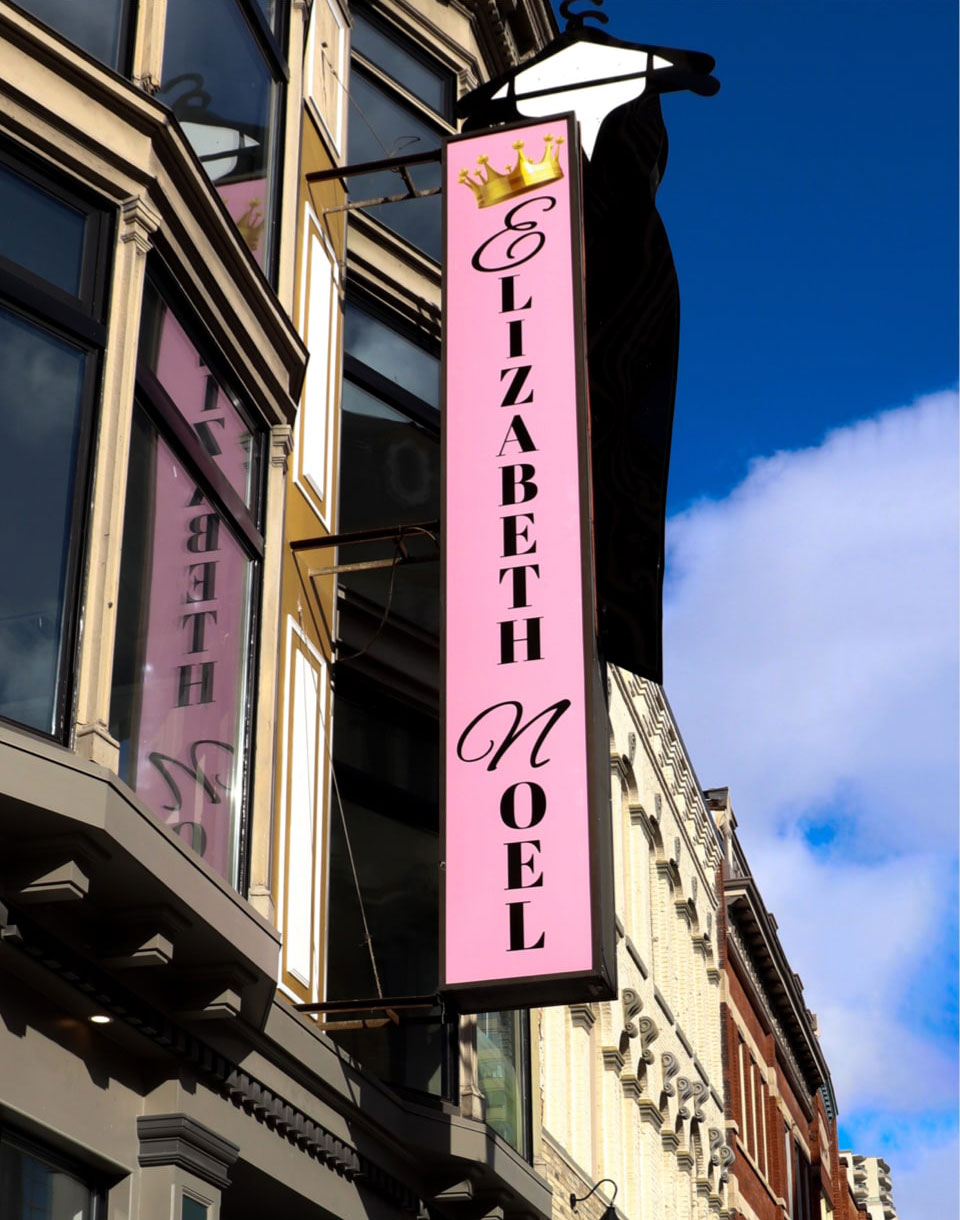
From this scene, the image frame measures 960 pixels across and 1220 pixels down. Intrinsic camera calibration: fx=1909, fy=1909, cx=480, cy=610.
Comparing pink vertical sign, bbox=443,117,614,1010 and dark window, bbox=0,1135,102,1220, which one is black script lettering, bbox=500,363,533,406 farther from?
dark window, bbox=0,1135,102,1220

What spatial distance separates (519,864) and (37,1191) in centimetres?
430

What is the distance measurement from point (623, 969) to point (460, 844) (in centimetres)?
1420

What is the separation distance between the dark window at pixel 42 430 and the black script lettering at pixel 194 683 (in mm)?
1416

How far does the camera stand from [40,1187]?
907 cm

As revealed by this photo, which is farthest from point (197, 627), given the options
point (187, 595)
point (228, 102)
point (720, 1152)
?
point (720, 1152)

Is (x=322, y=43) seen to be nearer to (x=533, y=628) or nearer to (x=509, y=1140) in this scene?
(x=533, y=628)

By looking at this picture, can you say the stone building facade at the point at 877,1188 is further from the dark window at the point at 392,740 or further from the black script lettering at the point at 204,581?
the black script lettering at the point at 204,581

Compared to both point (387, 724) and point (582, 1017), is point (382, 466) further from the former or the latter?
point (582, 1017)

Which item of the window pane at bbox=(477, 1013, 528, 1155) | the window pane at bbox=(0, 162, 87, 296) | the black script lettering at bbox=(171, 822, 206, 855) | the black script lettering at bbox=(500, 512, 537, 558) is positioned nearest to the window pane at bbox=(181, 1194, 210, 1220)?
the black script lettering at bbox=(171, 822, 206, 855)

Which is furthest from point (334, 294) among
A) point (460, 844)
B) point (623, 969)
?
point (623, 969)

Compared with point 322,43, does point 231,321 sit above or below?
below

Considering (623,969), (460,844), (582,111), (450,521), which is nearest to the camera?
(460,844)

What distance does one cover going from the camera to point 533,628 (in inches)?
520

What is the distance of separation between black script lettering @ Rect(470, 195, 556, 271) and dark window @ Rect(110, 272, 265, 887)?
138 inches
